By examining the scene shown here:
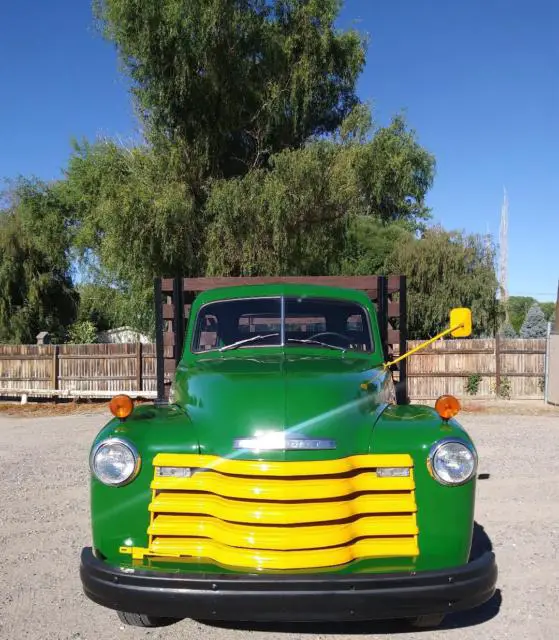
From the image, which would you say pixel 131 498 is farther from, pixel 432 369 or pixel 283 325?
pixel 432 369

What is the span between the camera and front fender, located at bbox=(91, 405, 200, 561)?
320 centimetres

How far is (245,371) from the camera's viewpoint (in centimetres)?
387

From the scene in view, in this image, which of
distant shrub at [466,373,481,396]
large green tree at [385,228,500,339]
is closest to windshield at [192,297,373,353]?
distant shrub at [466,373,481,396]

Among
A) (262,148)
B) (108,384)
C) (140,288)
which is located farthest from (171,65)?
(108,384)

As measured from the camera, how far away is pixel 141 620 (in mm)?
3594

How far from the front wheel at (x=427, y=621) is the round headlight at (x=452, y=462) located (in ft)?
2.84

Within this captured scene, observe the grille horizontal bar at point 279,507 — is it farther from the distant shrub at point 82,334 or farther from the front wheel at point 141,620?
the distant shrub at point 82,334

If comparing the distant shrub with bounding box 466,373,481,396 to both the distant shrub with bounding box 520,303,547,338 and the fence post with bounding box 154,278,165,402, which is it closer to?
the fence post with bounding box 154,278,165,402

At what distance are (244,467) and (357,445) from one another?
0.61m

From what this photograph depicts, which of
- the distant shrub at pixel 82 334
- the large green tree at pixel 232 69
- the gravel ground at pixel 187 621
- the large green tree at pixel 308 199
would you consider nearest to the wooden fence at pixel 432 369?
the large green tree at pixel 308 199

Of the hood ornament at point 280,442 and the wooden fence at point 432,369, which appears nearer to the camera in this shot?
the hood ornament at point 280,442

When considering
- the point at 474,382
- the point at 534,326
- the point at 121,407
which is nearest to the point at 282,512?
the point at 121,407

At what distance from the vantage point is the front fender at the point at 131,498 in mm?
3203

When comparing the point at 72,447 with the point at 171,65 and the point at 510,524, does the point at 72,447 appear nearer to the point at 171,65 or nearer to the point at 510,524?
the point at 510,524
